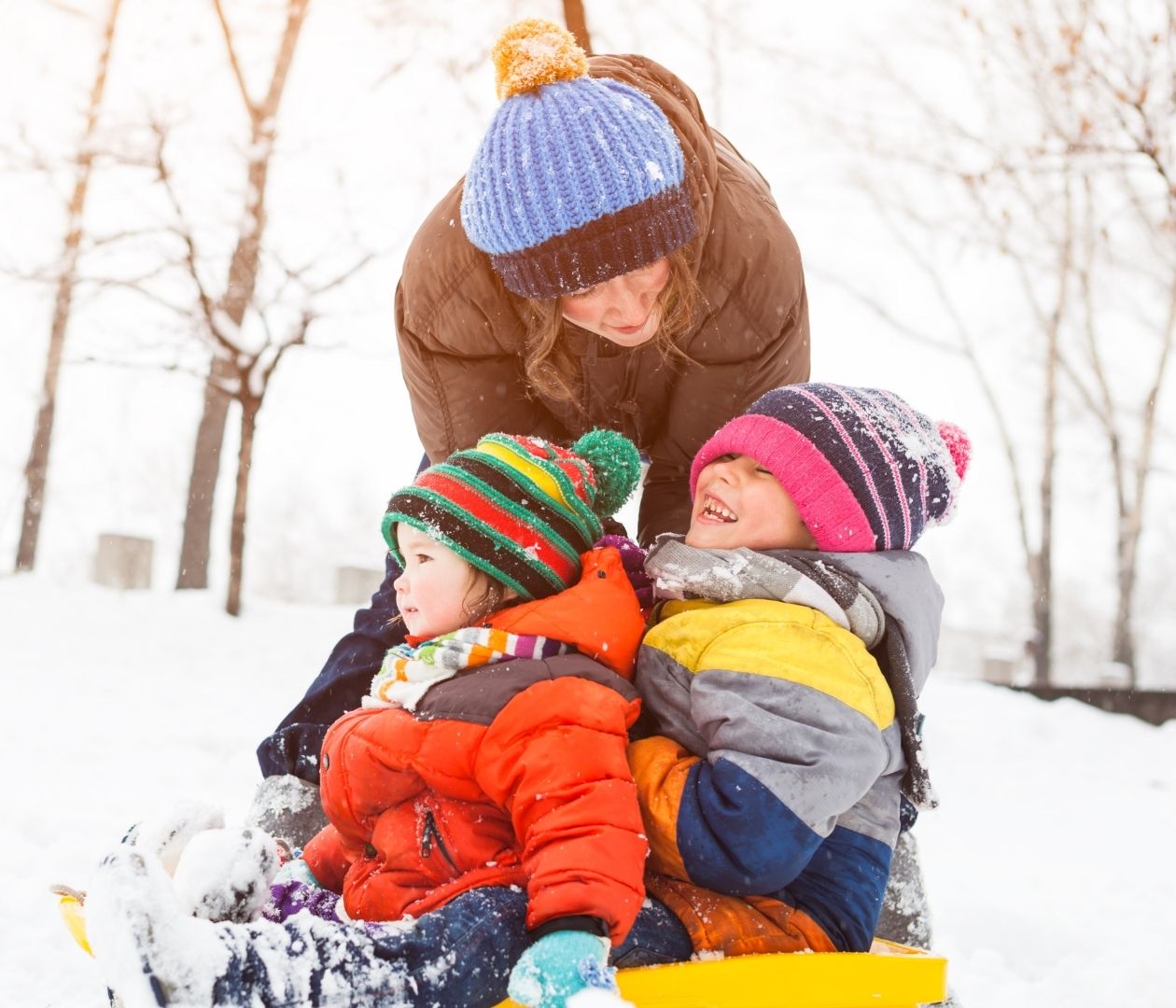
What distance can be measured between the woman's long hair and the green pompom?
0.80 ft

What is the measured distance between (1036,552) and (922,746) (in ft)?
36.0

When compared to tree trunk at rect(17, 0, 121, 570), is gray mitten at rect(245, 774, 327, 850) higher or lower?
lower

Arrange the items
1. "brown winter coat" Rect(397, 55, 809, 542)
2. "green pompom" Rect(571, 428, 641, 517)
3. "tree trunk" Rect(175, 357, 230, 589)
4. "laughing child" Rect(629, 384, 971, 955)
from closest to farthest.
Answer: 1. "laughing child" Rect(629, 384, 971, 955)
2. "green pompom" Rect(571, 428, 641, 517)
3. "brown winter coat" Rect(397, 55, 809, 542)
4. "tree trunk" Rect(175, 357, 230, 589)

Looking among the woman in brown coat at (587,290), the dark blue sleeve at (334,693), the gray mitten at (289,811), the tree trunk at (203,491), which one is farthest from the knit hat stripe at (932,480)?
the tree trunk at (203,491)

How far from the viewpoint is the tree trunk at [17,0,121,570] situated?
921 centimetres

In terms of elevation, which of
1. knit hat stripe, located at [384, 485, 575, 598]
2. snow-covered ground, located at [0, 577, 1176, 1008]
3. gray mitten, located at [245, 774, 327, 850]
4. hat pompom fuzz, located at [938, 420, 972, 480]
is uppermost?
hat pompom fuzz, located at [938, 420, 972, 480]

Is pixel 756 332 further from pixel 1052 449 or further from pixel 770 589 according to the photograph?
pixel 1052 449

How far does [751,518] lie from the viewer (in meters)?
1.89

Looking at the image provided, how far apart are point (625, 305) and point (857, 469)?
0.55 meters

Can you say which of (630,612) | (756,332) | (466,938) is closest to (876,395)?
(756,332)

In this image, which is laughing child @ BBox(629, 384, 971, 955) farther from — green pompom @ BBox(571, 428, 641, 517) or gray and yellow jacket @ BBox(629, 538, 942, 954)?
green pompom @ BBox(571, 428, 641, 517)

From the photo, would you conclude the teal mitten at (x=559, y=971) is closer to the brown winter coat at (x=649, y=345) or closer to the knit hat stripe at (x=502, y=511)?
the knit hat stripe at (x=502, y=511)

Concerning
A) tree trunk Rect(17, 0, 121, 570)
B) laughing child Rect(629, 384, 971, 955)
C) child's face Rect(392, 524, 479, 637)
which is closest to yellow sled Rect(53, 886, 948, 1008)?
laughing child Rect(629, 384, 971, 955)

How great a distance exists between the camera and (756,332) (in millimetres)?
2277
